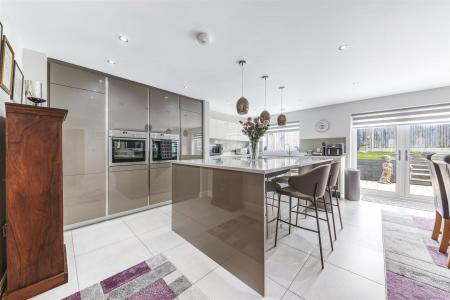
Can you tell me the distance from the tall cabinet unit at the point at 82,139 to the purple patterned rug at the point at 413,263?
350cm

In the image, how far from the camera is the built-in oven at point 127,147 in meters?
2.74

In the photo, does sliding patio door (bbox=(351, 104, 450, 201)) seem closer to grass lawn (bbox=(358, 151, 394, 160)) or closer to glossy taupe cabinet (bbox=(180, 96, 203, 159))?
grass lawn (bbox=(358, 151, 394, 160))

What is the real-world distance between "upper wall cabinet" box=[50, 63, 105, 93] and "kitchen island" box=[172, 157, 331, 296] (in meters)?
1.77

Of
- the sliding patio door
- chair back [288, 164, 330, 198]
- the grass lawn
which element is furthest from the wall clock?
chair back [288, 164, 330, 198]

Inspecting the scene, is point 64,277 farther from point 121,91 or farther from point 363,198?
point 363,198

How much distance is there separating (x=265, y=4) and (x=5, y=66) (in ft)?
7.52

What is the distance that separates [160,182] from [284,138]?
4.44m

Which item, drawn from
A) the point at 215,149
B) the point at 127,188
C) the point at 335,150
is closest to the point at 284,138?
the point at 335,150

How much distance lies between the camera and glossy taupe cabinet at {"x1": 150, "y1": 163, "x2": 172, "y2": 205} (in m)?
3.20

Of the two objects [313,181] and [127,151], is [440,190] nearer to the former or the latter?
[313,181]

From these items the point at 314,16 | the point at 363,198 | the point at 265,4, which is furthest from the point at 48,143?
the point at 363,198

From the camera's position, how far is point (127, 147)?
290cm

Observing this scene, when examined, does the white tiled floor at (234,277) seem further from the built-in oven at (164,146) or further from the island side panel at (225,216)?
the built-in oven at (164,146)

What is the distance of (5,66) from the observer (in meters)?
1.46
